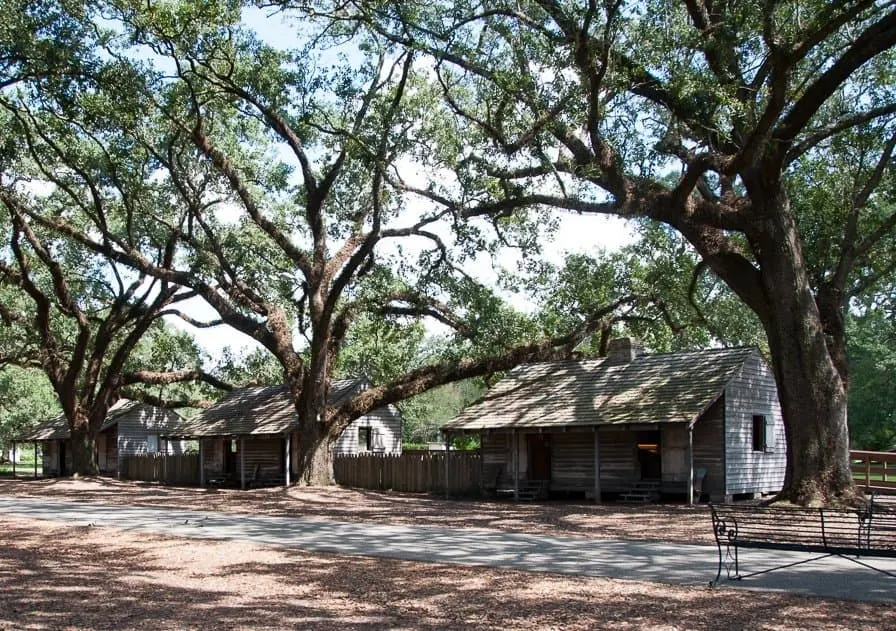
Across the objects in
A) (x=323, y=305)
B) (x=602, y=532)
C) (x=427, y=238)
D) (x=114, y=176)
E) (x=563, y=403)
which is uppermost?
(x=114, y=176)

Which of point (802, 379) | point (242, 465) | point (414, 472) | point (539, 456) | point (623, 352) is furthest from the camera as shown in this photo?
point (242, 465)

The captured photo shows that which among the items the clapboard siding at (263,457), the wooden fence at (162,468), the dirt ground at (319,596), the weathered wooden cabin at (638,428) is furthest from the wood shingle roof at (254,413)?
the dirt ground at (319,596)

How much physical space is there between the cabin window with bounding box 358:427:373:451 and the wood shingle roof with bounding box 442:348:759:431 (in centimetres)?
1055

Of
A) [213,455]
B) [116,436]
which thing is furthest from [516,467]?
[116,436]

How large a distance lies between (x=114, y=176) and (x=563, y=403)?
55.8 ft

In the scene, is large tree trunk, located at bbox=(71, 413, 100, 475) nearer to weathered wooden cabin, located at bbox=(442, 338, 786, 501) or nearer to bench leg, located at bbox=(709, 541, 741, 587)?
weathered wooden cabin, located at bbox=(442, 338, 786, 501)

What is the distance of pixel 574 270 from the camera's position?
34.7 meters

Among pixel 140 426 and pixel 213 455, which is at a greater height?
pixel 140 426

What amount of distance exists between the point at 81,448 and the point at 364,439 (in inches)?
Answer: 531

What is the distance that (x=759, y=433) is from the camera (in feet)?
94.9

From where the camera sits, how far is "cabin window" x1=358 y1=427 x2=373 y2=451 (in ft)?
137

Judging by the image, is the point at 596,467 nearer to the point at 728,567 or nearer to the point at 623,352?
the point at 623,352

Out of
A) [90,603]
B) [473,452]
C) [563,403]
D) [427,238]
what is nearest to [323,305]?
[427,238]

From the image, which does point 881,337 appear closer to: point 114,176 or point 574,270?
point 574,270
